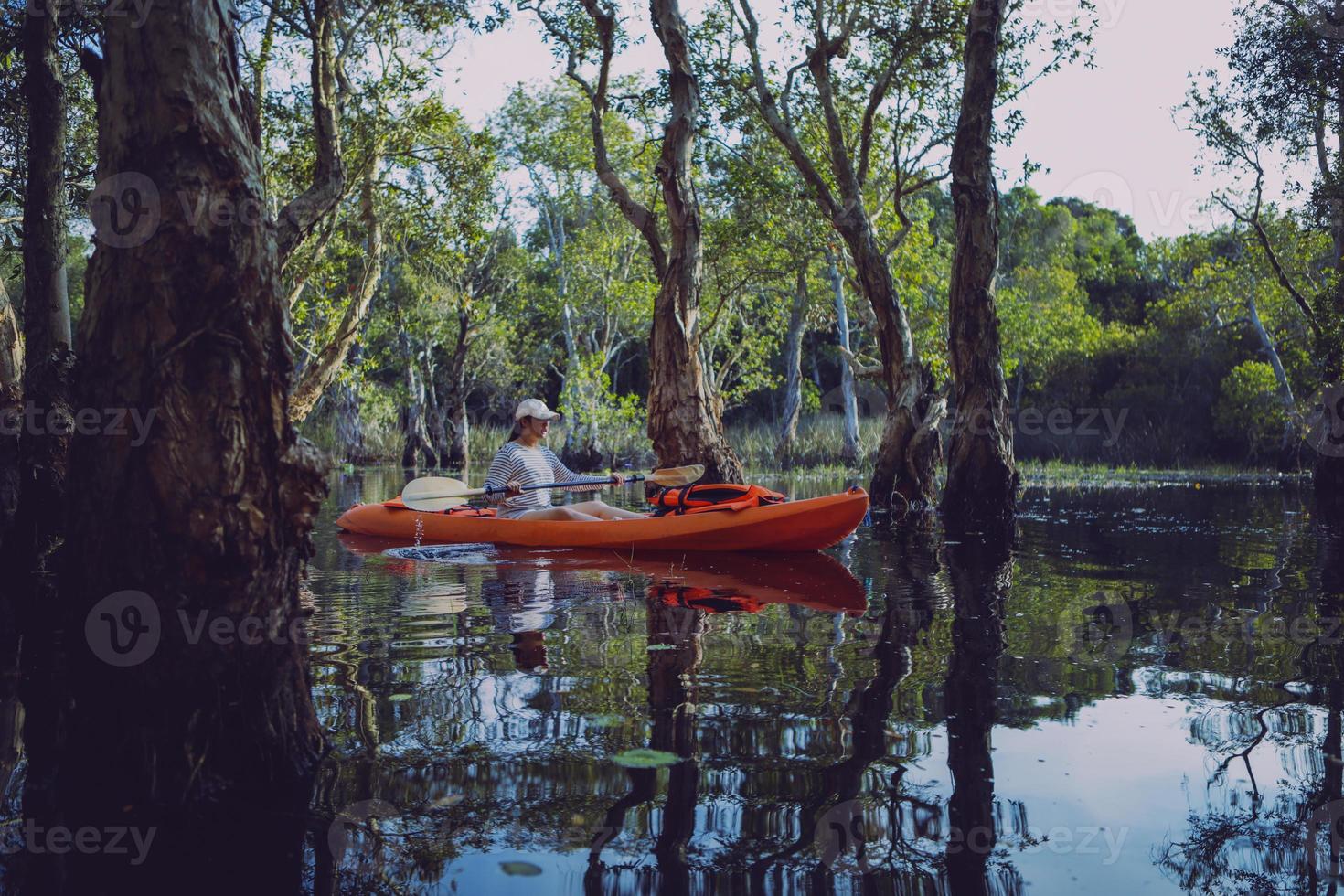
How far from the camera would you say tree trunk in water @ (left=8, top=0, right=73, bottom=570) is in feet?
26.4

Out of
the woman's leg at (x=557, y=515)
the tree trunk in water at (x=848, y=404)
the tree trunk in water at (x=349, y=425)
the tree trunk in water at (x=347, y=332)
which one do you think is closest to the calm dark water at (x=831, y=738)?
the woman's leg at (x=557, y=515)

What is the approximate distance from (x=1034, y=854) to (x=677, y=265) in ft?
37.8

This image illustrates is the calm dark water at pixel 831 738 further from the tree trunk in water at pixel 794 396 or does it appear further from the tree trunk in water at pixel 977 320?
the tree trunk in water at pixel 794 396

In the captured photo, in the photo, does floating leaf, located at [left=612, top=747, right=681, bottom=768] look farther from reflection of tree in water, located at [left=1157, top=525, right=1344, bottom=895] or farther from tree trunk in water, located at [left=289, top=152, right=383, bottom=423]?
tree trunk in water, located at [left=289, top=152, right=383, bottom=423]

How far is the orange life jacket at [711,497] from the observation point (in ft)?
30.8

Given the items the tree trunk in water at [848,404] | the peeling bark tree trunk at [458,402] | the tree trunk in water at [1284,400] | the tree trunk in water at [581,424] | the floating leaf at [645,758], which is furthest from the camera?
the peeling bark tree trunk at [458,402]

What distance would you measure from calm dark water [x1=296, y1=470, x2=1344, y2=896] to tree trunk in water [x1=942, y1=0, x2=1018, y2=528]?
15.2ft

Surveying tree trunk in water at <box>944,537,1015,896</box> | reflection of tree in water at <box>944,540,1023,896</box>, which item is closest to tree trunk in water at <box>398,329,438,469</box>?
tree trunk in water at <box>944,537,1015,896</box>

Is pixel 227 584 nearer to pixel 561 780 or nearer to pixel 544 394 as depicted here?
pixel 561 780

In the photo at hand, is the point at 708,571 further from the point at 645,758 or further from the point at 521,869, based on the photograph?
the point at 521,869

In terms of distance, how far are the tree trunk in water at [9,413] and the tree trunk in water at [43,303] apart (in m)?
0.15

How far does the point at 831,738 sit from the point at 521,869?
136 cm

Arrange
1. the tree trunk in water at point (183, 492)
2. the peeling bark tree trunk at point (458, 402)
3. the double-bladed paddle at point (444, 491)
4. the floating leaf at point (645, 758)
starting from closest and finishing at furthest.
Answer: the tree trunk in water at point (183, 492) < the floating leaf at point (645, 758) < the double-bladed paddle at point (444, 491) < the peeling bark tree trunk at point (458, 402)

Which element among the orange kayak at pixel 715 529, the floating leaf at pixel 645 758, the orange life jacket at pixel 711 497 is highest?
the orange life jacket at pixel 711 497
